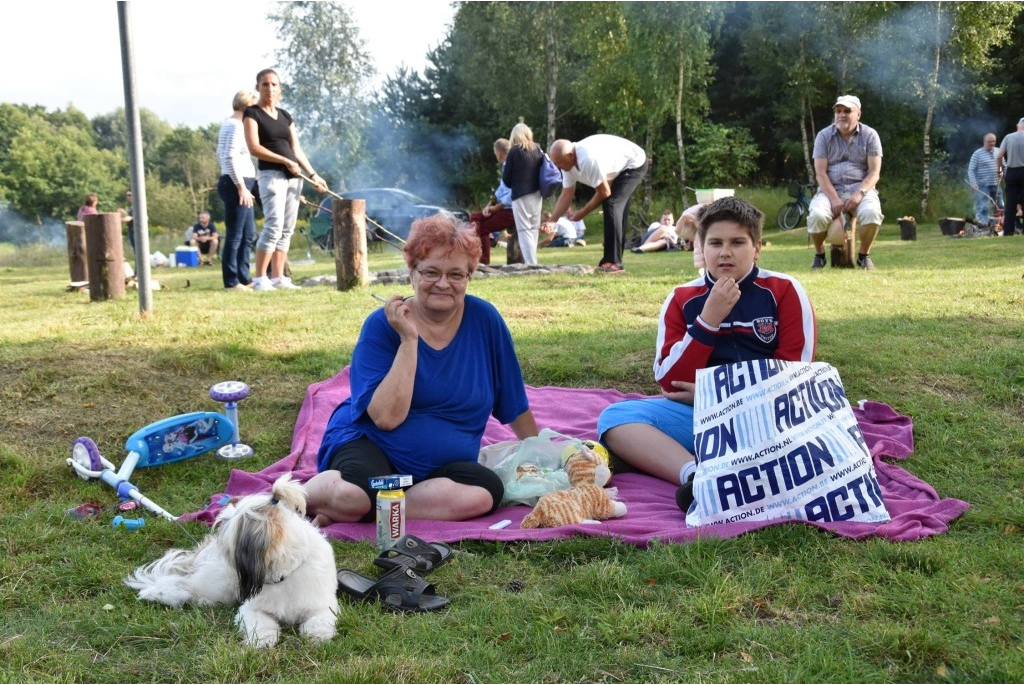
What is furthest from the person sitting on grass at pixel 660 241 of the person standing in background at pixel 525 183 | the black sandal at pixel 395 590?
the black sandal at pixel 395 590

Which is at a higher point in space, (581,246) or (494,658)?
(581,246)

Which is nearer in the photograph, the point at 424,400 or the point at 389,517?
Result: the point at 389,517

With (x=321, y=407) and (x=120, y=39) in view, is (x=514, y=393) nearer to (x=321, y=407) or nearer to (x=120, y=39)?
(x=321, y=407)

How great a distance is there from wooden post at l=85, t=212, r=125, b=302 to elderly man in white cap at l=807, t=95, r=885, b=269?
7216 mm

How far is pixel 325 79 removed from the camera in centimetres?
3181

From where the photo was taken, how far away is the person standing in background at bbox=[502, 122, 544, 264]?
10.4 m

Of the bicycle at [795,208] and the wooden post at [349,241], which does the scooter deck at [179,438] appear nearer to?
the wooden post at [349,241]

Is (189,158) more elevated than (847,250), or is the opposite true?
(189,158)

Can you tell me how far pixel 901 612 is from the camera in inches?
98.4

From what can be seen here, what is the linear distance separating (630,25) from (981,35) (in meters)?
9.42

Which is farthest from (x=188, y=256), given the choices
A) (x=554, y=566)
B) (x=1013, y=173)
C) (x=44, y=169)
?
(x=44, y=169)

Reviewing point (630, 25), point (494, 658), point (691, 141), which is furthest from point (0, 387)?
point (691, 141)

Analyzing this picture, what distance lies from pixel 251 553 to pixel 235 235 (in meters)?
7.26

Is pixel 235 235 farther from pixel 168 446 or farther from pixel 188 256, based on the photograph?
pixel 188 256
